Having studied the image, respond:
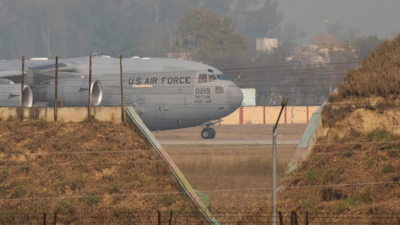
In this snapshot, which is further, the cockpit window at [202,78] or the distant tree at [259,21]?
the distant tree at [259,21]

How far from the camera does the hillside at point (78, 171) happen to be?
50.4 ft

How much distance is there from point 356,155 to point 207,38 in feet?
285

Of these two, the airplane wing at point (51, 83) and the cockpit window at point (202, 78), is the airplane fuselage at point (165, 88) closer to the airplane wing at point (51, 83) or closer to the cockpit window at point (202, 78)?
the cockpit window at point (202, 78)

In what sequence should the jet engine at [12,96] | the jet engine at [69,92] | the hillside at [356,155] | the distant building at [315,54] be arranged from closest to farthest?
the hillside at [356,155] < the jet engine at [12,96] < the jet engine at [69,92] < the distant building at [315,54]

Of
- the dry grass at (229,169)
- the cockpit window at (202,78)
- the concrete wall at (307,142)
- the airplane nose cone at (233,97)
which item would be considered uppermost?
the cockpit window at (202,78)

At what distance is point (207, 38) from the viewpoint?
335 feet

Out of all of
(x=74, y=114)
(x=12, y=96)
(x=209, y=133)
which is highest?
(x=12, y=96)

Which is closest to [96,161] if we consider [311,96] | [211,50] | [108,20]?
[311,96]

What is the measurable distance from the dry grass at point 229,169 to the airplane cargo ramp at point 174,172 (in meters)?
1.72

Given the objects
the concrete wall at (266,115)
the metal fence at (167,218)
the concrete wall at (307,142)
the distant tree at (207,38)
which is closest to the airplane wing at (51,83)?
the metal fence at (167,218)

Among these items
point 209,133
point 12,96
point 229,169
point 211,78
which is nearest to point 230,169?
point 229,169

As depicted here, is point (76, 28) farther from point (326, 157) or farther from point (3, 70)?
point (326, 157)

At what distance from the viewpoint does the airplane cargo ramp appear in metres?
15.1

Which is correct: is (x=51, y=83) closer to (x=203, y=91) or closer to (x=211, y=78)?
(x=203, y=91)
